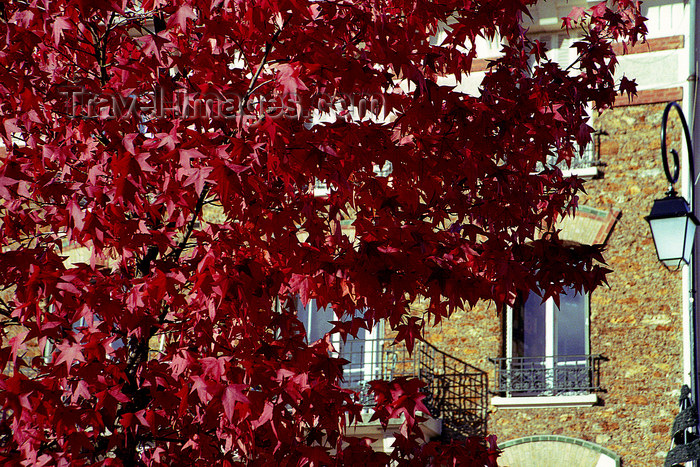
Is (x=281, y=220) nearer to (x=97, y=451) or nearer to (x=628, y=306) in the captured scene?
(x=97, y=451)

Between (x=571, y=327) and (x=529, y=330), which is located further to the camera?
(x=529, y=330)

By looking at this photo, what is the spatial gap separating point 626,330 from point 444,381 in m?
2.65

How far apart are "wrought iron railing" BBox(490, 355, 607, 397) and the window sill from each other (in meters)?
0.14

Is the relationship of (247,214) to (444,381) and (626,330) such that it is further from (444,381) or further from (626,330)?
(626,330)

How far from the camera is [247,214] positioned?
434cm

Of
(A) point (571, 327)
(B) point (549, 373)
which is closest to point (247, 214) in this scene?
(B) point (549, 373)

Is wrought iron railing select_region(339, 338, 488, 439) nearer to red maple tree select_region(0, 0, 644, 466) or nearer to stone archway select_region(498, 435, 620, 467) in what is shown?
stone archway select_region(498, 435, 620, 467)

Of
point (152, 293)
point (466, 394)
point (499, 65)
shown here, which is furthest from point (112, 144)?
point (466, 394)

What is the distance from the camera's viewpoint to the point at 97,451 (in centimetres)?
470

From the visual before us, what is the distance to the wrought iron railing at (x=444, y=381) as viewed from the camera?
12.0m

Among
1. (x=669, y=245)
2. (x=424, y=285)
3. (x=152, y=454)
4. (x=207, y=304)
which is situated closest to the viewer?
(x=207, y=304)

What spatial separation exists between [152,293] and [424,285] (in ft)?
4.72

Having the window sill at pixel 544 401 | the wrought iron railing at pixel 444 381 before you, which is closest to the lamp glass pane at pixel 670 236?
the window sill at pixel 544 401

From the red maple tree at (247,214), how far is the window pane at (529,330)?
7.15 metres
